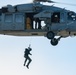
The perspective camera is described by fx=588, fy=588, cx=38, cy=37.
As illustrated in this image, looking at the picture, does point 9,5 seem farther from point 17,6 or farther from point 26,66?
point 26,66

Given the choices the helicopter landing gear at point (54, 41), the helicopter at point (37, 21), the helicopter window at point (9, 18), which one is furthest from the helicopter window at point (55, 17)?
the helicopter window at point (9, 18)

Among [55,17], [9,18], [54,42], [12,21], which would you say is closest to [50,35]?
[55,17]

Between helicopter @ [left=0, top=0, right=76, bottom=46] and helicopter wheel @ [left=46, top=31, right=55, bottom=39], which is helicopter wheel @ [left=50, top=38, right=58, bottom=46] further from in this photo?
helicopter wheel @ [left=46, top=31, right=55, bottom=39]

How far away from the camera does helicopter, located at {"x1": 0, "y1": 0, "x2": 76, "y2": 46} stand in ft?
175

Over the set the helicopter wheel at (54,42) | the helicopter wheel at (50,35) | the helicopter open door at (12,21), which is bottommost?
the helicopter wheel at (54,42)

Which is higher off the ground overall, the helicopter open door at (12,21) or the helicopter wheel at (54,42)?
the helicopter open door at (12,21)

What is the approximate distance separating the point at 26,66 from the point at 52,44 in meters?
3.47

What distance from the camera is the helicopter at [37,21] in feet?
175

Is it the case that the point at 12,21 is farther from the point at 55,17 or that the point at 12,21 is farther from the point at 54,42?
the point at 54,42

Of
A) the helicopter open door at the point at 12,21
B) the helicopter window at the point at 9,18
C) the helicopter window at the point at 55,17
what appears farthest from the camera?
the helicopter window at the point at 9,18

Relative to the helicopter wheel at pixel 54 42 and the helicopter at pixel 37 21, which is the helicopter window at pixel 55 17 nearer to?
the helicopter at pixel 37 21

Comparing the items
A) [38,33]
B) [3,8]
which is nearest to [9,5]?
[3,8]

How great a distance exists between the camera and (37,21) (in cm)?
5453

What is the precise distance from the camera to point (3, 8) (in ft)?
182
